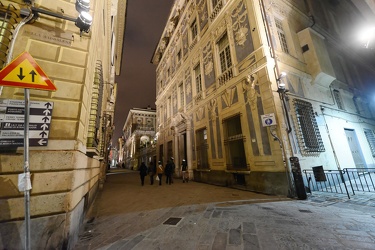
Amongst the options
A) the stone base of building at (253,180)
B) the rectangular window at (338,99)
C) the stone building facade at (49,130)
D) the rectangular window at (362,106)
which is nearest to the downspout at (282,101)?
the stone base of building at (253,180)

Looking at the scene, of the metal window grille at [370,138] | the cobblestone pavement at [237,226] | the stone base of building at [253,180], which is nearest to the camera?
the cobblestone pavement at [237,226]

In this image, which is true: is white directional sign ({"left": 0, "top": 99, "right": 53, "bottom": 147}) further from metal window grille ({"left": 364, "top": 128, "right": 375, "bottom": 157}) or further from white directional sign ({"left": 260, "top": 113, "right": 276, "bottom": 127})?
metal window grille ({"left": 364, "top": 128, "right": 375, "bottom": 157})

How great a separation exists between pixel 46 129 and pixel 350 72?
19287 mm

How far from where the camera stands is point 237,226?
3285 mm

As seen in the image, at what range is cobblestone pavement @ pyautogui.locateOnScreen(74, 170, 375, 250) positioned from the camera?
103 inches

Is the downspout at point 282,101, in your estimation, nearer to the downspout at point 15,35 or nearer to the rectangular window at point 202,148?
the rectangular window at point 202,148

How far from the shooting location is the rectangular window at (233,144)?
8.50 metres

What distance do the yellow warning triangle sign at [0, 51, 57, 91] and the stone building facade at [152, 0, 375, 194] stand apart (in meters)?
6.86

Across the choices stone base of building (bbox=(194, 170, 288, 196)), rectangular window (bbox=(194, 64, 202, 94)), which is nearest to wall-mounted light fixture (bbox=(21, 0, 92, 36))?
stone base of building (bbox=(194, 170, 288, 196))

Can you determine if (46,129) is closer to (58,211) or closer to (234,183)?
(58,211)

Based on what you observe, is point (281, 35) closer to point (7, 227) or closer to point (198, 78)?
point (198, 78)

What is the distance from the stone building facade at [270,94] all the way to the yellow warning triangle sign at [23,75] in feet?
22.5

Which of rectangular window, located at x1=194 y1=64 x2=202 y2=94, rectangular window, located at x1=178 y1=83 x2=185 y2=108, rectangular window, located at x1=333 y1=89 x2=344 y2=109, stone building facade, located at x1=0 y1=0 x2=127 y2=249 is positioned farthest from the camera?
rectangular window, located at x1=178 y1=83 x2=185 y2=108

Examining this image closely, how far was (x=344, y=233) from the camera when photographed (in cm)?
283
